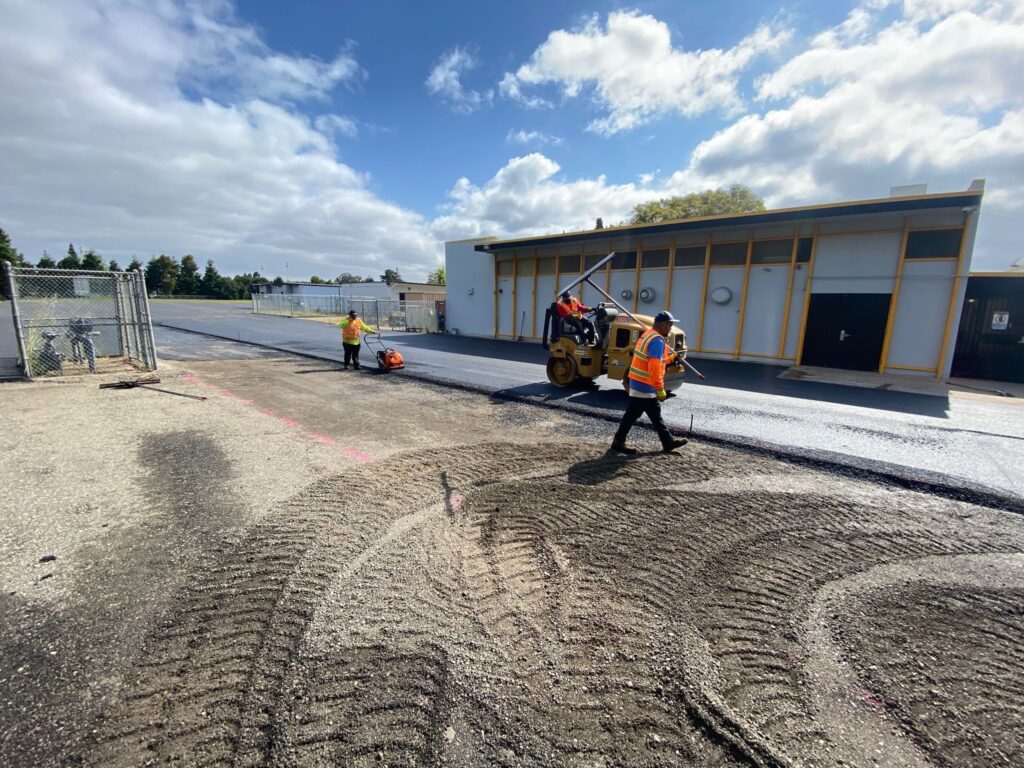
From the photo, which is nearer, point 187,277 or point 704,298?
point 704,298

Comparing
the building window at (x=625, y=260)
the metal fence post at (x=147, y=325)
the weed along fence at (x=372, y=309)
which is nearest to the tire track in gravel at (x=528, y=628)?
the metal fence post at (x=147, y=325)

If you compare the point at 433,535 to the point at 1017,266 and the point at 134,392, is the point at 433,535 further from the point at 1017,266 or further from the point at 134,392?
the point at 1017,266

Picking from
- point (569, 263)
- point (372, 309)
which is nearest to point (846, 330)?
point (569, 263)

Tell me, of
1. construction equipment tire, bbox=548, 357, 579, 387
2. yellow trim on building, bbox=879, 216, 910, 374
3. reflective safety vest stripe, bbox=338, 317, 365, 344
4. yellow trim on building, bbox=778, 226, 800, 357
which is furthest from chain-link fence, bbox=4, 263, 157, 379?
yellow trim on building, bbox=879, 216, 910, 374

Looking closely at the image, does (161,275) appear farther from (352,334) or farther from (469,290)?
(352,334)

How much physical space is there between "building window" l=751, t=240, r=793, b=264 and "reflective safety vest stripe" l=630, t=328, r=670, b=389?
12420 mm

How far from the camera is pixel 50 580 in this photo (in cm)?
319

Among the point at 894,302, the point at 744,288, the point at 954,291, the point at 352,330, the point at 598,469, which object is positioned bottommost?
the point at 598,469

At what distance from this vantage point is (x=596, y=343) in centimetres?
978

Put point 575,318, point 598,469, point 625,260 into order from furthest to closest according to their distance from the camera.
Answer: point 625,260 → point 575,318 → point 598,469

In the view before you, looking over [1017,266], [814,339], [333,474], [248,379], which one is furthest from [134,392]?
[1017,266]

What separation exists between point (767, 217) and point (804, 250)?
1.65 metres

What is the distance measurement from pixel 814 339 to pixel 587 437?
12.2 metres

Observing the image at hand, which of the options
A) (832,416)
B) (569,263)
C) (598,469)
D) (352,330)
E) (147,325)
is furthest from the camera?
(569,263)
